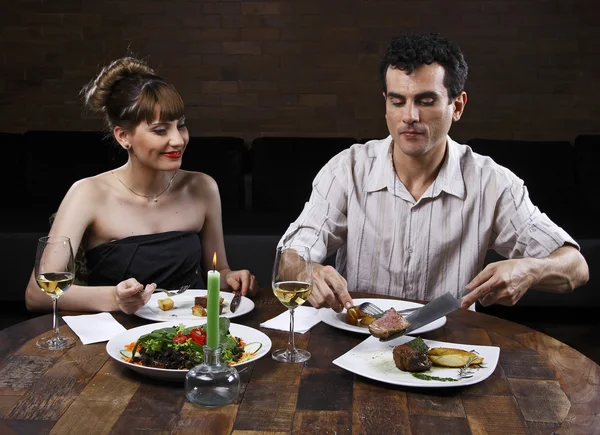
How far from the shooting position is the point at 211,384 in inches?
53.9

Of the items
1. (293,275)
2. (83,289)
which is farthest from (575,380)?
(83,289)

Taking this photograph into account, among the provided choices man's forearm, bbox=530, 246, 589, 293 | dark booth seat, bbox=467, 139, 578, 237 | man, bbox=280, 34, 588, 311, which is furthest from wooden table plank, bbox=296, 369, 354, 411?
dark booth seat, bbox=467, 139, 578, 237

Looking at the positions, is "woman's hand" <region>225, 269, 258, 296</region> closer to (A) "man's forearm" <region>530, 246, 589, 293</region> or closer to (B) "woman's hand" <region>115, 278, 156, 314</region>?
(B) "woman's hand" <region>115, 278, 156, 314</region>

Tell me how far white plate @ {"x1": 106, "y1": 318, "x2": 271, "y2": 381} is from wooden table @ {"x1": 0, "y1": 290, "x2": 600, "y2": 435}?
27 millimetres

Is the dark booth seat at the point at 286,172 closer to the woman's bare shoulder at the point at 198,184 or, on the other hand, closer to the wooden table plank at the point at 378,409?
the woman's bare shoulder at the point at 198,184

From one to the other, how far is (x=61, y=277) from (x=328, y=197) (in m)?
1.03

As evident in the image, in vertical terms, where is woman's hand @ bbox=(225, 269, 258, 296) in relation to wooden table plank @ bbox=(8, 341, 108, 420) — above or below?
below

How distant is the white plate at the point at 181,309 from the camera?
72.9 inches

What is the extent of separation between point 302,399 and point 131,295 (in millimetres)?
577

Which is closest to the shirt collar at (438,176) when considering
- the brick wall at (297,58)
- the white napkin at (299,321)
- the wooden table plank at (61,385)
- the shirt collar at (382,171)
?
the shirt collar at (382,171)

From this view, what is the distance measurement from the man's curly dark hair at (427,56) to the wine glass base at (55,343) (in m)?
1.18

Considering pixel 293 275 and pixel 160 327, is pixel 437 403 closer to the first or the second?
pixel 293 275

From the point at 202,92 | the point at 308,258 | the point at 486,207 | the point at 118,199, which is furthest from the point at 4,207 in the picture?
the point at 308,258

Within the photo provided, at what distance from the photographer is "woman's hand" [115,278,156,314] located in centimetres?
181
